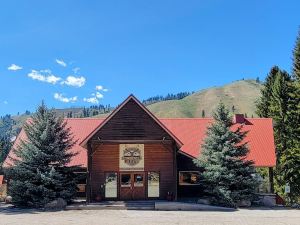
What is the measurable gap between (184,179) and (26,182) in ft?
45.1

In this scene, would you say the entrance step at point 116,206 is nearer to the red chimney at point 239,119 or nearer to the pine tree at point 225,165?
the pine tree at point 225,165

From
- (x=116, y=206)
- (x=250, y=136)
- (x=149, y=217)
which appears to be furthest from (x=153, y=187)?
(x=250, y=136)

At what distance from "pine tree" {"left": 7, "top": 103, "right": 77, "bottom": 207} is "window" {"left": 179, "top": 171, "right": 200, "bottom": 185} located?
9.61m

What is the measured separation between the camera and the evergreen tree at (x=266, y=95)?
57375 millimetres

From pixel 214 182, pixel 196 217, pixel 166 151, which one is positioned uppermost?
pixel 166 151

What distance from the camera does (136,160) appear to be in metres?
38.7

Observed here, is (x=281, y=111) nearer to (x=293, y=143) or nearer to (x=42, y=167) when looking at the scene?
(x=293, y=143)

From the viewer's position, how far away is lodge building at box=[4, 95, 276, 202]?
3741 centimetres

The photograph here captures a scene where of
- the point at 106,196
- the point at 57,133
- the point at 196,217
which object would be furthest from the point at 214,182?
the point at 57,133

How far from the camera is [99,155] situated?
38594 millimetres

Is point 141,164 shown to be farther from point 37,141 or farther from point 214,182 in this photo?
point 37,141

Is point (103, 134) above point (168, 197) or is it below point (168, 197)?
above

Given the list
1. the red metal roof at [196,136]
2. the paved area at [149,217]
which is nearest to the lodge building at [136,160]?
the red metal roof at [196,136]

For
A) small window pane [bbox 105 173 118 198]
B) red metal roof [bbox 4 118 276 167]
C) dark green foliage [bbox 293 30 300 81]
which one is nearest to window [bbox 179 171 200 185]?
red metal roof [bbox 4 118 276 167]
